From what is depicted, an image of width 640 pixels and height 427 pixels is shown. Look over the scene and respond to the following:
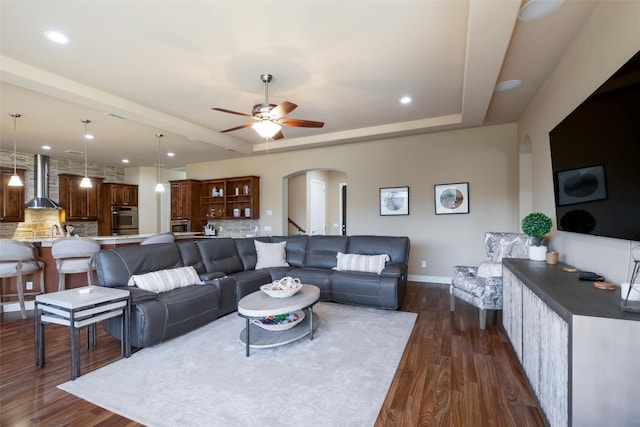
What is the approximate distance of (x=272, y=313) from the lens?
2693mm

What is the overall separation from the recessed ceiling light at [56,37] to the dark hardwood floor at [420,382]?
114 inches

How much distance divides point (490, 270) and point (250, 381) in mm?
2929

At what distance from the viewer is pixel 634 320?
129 cm

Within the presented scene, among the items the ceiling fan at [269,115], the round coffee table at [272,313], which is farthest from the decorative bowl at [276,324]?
the ceiling fan at [269,115]

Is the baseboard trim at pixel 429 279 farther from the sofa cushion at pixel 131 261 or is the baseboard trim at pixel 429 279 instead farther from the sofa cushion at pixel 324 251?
the sofa cushion at pixel 131 261

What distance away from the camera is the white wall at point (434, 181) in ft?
16.9

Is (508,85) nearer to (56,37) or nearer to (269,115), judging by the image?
(269,115)

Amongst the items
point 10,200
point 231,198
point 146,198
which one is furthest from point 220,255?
point 146,198

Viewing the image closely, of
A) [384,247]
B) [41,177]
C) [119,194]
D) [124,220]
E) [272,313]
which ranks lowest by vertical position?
[272,313]

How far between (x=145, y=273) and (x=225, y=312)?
3.39ft

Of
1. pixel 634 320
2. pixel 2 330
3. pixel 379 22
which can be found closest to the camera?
pixel 634 320

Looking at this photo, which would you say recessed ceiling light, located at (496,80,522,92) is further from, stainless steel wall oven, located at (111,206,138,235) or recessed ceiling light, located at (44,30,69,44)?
stainless steel wall oven, located at (111,206,138,235)

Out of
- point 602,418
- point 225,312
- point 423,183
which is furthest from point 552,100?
point 225,312

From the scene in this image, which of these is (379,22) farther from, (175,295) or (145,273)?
(145,273)
